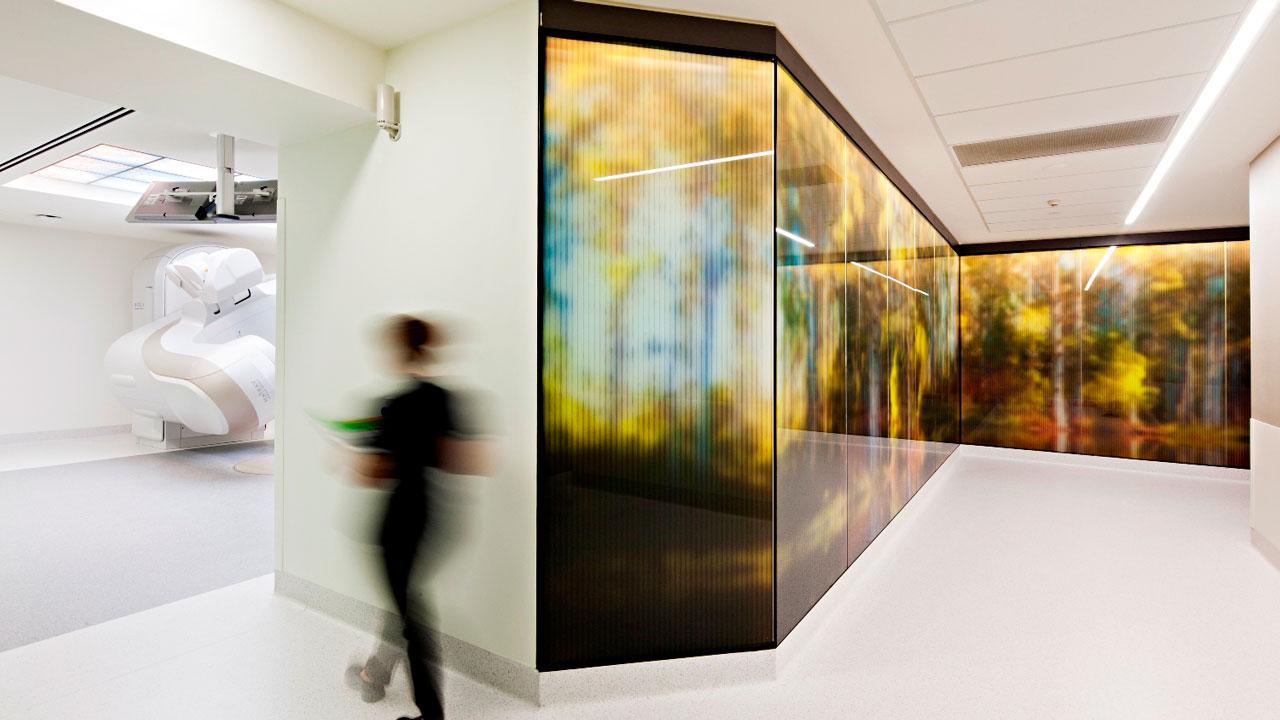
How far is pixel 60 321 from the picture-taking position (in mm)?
9930

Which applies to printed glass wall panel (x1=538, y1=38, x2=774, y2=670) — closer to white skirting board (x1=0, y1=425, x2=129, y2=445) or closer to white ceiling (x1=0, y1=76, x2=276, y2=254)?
white ceiling (x1=0, y1=76, x2=276, y2=254)

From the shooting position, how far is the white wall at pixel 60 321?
9435 mm

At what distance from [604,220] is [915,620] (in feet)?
9.06

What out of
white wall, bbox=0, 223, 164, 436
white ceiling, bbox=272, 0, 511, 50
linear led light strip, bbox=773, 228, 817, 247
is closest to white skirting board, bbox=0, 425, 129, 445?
white wall, bbox=0, 223, 164, 436

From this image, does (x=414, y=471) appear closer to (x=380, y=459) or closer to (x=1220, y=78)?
(x=380, y=459)

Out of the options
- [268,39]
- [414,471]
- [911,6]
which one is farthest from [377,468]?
[911,6]

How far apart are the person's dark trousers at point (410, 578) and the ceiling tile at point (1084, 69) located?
3287 millimetres

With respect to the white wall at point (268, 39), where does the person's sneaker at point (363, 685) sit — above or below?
below

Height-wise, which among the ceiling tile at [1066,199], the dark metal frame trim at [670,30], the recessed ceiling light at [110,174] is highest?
the recessed ceiling light at [110,174]

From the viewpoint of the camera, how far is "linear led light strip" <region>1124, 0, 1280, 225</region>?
Result: 279 cm

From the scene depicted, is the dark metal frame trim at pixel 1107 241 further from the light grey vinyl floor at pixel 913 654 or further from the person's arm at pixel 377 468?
the person's arm at pixel 377 468

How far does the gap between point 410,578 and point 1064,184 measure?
5951 millimetres

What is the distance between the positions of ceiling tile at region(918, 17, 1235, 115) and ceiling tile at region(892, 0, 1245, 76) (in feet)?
0.34

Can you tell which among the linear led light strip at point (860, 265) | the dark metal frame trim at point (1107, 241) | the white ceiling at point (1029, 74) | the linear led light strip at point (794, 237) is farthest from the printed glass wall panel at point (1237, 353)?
the linear led light strip at point (794, 237)
